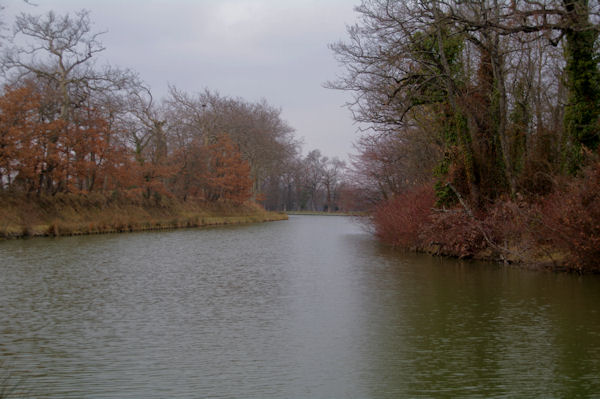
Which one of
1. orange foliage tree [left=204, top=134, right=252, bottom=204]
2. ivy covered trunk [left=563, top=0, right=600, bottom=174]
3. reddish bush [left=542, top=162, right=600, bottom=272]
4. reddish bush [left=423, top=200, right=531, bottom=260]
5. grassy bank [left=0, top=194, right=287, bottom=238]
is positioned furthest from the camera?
orange foliage tree [left=204, top=134, right=252, bottom=204]

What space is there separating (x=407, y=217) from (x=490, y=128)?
15.7ft

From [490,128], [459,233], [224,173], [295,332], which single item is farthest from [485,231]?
[224,173]

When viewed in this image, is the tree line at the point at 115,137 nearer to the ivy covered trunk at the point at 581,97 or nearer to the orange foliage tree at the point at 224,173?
the orange foliage tree at the point at 224,173

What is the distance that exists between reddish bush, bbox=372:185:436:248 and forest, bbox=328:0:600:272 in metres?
0.06

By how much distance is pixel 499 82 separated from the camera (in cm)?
1806

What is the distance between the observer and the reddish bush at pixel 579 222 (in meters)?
12.6

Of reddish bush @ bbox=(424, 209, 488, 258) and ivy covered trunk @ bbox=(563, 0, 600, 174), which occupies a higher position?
ivy covered trunk @ bbox=(563, 0, 600, 174)

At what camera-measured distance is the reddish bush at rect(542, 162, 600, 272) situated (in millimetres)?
12578

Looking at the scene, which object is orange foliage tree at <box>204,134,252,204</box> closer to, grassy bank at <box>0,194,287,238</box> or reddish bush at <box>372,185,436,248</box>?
grassy bank at <box>0,194,287,238</box>

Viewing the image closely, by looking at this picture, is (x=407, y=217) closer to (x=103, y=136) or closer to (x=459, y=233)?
(x=459, y=233)

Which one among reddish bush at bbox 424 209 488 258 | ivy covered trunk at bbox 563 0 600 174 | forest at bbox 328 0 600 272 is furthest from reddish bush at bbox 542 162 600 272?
reddish bush at bbox 424 209 488 258

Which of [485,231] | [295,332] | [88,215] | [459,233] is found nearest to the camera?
[295,332]

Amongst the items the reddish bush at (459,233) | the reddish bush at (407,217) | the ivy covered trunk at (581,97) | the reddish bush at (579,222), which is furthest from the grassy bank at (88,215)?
the ivy covered trunk at (581,97)

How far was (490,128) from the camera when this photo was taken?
19.0 metres
